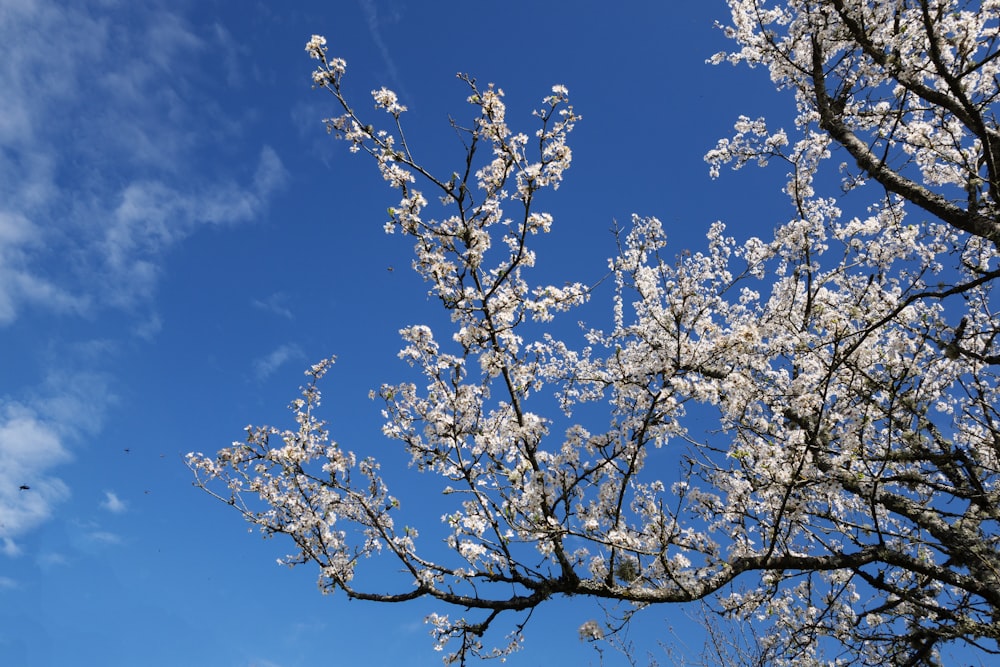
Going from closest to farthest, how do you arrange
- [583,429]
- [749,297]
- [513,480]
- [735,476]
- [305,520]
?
1. [513,480]
2. [583,429]
3. [735,476]
4. [305,520]
5. [749,297]

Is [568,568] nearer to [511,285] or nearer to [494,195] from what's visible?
[511,285]

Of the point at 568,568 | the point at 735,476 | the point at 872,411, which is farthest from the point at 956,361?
the point at 568,568

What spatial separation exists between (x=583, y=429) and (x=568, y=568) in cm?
116

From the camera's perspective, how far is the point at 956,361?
5.93 meters

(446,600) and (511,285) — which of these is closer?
(446,600)

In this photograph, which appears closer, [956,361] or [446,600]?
[446,600]

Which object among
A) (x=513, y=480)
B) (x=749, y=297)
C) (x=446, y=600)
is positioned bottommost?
(x=446, y=600)

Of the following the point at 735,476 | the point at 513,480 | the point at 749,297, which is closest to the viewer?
the point at 513,480

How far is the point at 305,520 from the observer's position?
6516 mm

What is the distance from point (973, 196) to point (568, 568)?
546 cm

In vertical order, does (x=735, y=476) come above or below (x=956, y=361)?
below

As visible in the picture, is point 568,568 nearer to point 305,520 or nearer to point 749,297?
point 305,520

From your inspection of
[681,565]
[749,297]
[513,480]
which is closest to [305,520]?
[513,480]

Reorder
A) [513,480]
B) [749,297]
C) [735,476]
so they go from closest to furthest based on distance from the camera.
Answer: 1. [513,480]
2. [735,476]
3. [749,297]
